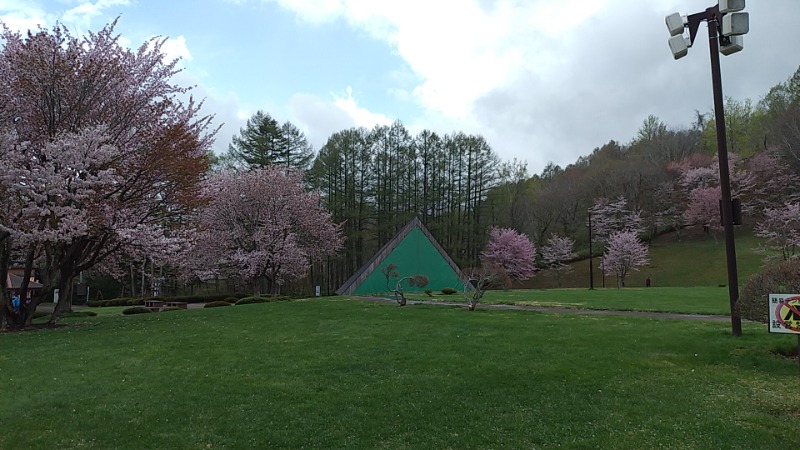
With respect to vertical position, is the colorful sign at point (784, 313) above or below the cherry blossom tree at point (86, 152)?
below

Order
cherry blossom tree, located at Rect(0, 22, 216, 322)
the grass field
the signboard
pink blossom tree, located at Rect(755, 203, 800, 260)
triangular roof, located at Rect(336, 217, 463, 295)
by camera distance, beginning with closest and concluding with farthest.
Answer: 1. the grass field
2. the signboard
3. cherry blossom tree, located at Rect(0, 22, 216, 322)
4. triangular roof, located at Rect(336, 217, 463, 295)
5. pink blossom tree, located at Rect(755, 203, 800, 260)

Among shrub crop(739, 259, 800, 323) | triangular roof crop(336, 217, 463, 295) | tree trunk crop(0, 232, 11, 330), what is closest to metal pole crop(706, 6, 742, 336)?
shrub crop(739, 259, 800, 323)

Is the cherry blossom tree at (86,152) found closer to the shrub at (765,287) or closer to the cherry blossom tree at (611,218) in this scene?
the shrub at (765,287)

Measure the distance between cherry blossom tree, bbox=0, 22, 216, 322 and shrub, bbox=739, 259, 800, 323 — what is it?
15507 millimetres

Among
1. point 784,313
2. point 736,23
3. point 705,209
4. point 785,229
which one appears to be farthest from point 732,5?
point 705,209

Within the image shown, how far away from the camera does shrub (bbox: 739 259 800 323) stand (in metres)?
7.28

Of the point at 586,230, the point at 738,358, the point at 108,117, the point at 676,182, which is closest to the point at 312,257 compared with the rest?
the point at 108,117

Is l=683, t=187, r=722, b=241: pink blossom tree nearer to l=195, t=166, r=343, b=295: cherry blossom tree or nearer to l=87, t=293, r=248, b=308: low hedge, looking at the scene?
l=195, t=166, r=343, b=295: cherry blossom tree

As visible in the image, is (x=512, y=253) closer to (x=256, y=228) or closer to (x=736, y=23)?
(x=256, y=228)

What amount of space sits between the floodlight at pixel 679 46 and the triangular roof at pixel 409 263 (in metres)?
26.2

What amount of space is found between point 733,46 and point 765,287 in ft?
14.4

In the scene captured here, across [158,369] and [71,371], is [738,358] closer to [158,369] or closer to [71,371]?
[158,369]

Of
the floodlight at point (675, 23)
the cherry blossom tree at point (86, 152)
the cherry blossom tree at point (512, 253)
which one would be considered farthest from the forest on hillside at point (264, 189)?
the floodlight at point (675, 23)

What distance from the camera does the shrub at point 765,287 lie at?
7.28m
